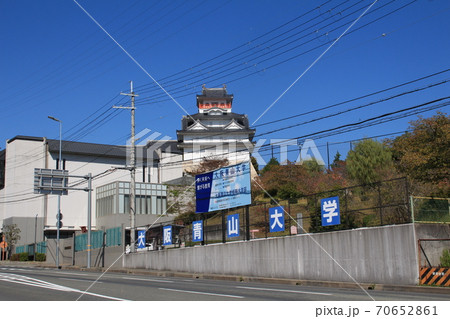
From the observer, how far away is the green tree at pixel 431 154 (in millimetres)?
23391

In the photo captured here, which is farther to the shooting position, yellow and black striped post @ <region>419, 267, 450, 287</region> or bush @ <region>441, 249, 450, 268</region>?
bush @ <region>441, 249, 450, 268</region>

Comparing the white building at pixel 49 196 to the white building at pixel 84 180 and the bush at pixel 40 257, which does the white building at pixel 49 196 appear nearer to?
the white building at pixel 84 180

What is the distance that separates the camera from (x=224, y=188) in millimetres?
26766

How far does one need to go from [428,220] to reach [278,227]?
711 cm

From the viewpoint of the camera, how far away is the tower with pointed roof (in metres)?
74.1

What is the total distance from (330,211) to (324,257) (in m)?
1.91

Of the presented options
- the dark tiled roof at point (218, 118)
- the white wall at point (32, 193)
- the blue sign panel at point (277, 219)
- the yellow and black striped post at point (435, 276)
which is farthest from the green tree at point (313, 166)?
the yellow and black striped post at point (435, 276)

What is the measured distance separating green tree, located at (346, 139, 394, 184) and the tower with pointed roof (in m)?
30.3

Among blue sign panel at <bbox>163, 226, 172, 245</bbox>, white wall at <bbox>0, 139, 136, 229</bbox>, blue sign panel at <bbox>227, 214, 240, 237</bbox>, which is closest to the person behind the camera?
blue sign panel at <bbox>227, 214, 240, 237</bbox>

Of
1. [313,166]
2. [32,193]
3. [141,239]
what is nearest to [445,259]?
[141,239]

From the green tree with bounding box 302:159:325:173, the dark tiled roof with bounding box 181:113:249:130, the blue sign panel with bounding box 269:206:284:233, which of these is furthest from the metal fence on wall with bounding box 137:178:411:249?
the dark tiled roof with bounding box 181:113:249:130

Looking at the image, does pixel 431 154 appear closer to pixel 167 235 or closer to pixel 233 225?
pixel 233 225

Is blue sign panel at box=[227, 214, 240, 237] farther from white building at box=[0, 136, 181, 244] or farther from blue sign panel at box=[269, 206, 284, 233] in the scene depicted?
white building at box=[0, 136, 181, 244]

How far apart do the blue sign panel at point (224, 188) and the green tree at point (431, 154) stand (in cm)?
807
